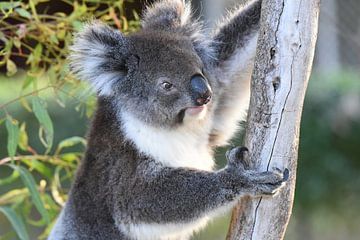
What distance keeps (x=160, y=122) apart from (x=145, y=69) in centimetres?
21

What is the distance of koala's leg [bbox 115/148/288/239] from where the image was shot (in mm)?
2715

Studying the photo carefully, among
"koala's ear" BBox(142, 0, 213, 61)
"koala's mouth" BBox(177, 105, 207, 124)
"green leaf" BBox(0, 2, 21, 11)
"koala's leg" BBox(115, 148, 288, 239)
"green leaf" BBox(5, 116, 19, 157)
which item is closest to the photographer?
"koala's leg" BBox(115, 148, 288, 239)

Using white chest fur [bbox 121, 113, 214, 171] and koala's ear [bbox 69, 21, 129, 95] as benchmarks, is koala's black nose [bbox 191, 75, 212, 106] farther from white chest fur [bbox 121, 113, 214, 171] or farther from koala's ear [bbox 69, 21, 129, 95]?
koala's ear [bbox 69, 21, 129, 95]

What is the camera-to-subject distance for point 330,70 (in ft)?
25.2

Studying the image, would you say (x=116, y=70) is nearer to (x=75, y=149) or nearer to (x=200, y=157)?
(x=200, y=157)

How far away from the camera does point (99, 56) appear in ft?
10.0

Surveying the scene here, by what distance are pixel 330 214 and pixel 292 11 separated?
446cm

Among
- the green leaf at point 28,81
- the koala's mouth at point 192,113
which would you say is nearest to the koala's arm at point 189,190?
the koala's mouth at point 192,113

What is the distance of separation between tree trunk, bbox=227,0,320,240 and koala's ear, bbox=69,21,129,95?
2.13ft

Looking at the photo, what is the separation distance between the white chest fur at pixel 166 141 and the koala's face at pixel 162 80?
0.12ft

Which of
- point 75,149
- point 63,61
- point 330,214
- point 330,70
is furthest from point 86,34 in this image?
point 330,70

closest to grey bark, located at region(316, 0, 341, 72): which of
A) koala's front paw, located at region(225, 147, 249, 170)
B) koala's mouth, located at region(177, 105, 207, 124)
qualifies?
koala's mouth, located at region(177, 105, 207, 124)

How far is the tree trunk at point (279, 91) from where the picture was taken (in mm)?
2605

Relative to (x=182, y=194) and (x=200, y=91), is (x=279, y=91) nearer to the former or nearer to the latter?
(x=200, y=91)
